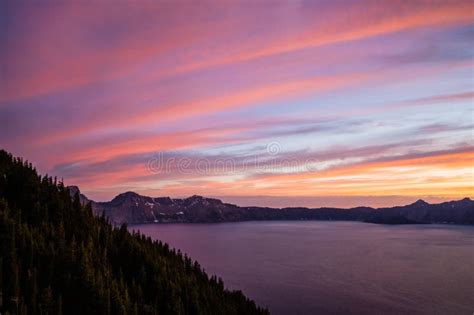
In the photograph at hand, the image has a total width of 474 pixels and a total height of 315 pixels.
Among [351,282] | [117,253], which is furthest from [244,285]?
[117,253]

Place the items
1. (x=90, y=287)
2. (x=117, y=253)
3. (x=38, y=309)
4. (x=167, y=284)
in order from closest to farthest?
(x=38, y=309) → (x=90, y=287) → (x=167, y=284) → (x=117, y=253)

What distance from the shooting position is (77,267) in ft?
419

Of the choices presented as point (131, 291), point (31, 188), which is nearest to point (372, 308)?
point (131, 291)

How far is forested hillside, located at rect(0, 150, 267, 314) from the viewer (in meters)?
116

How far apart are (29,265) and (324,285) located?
118030 millimetres

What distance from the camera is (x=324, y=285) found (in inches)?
7037

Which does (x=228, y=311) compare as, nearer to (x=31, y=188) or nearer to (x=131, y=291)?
(x=131, y=291)

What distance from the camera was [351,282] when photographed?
182 m

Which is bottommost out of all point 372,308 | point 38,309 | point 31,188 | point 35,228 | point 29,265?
point 372,308

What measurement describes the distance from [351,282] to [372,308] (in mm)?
38352

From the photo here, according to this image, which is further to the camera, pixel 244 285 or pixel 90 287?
pixel 244 285

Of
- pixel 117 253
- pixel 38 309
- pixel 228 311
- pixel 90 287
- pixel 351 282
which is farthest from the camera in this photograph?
pixel 351 282

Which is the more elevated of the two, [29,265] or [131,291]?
[29,265]

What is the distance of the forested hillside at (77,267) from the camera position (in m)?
116
